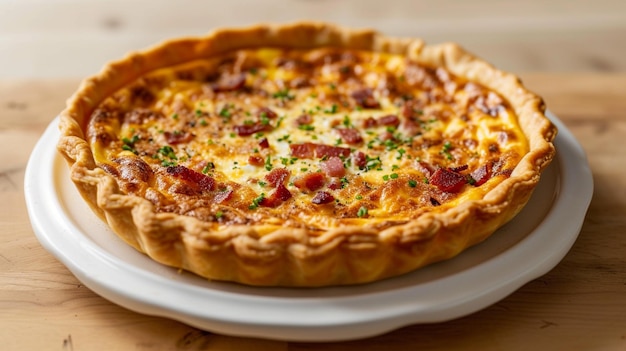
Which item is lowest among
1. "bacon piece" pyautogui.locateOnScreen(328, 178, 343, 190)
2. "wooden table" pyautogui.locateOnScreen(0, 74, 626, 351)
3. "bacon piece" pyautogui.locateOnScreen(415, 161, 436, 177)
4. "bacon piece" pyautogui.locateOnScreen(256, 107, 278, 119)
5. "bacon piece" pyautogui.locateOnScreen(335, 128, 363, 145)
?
"wooden table" pyautogui.locateOnScreen(0, 74, 626, 351)

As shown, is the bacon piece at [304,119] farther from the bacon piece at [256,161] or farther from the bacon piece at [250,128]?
the bacon piece at [256,161]

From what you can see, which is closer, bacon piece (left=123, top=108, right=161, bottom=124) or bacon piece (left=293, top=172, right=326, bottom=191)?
bacon piece (left=293, top=172, right=326, bottom=191)

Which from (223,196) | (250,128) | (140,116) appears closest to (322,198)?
(223,196)

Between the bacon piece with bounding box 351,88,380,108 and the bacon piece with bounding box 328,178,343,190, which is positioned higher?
the bacon piece with bounding box 351,88,380,108

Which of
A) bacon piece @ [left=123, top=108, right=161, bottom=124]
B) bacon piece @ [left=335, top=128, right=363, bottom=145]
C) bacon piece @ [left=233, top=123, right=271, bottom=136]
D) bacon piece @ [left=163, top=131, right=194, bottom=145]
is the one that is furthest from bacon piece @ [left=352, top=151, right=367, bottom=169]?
bacon piece @ [left=123, top=108, right=161, bottom=124]

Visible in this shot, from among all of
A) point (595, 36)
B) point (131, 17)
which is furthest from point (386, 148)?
point (131, 17)

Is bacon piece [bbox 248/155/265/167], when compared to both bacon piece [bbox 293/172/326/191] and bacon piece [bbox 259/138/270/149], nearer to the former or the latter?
bacon piece [bbox 259/138/270/149]

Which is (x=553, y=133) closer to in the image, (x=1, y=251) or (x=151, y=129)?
(x=151, y=129)
